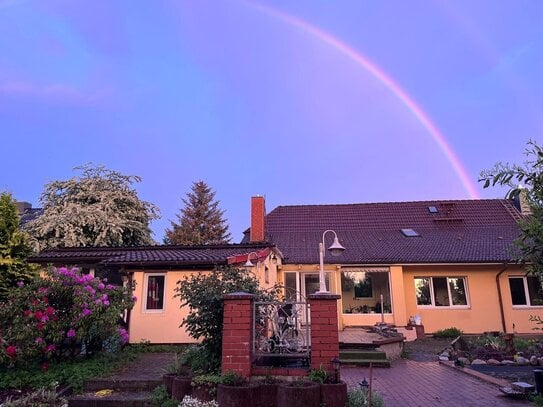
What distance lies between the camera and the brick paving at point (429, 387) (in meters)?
6.58

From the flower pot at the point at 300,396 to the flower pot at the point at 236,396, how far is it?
41cm

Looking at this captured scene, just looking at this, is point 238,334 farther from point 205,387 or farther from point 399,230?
point 399,230

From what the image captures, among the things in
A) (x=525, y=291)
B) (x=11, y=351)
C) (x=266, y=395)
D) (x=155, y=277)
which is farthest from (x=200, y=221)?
(x=266, y=395)

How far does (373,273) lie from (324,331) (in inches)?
511

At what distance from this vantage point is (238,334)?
5.93 metres

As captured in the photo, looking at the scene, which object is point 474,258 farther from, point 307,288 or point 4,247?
point 4,247

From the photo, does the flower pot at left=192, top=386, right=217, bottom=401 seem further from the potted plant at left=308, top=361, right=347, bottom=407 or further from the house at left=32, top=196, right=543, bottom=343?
the house at left=32, top=196, right=543, bottom=343

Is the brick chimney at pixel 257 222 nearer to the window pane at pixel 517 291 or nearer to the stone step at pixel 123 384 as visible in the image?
the window pane at pixel 517 291

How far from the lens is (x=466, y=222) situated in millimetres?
23328

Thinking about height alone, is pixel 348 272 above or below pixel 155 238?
below

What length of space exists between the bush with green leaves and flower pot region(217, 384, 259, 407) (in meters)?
0.85

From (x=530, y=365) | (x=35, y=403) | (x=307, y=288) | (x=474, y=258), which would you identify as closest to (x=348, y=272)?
(x=307, y=288)

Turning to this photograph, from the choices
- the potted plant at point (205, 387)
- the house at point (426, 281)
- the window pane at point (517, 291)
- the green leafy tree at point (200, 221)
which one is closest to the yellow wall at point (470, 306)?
the house at point (426, 281)

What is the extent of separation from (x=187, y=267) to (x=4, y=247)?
555cm
